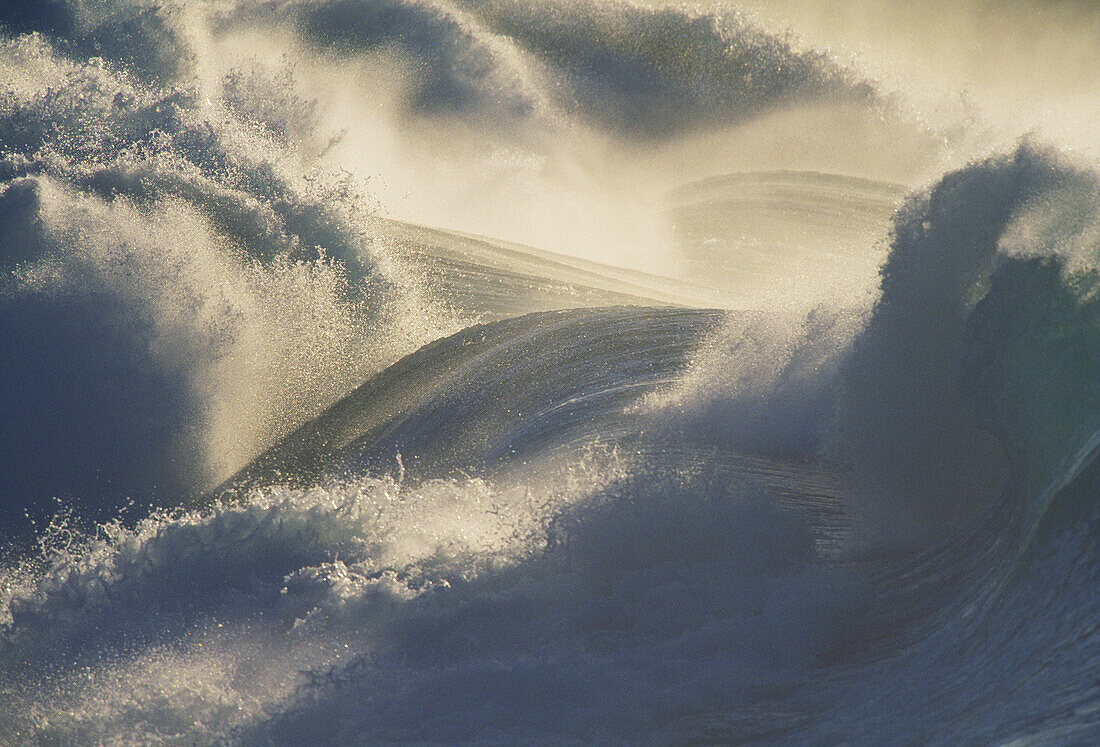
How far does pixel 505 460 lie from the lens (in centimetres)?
441

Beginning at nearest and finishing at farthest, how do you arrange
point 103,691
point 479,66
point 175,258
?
point 103,691 < point 175,258 < point 479,66

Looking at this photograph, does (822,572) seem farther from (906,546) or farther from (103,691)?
(103,691)

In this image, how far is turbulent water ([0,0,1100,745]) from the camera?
273 centimetres

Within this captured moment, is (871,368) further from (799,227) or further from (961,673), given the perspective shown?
(799,227)

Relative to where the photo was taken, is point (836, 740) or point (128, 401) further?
point (128, 401)

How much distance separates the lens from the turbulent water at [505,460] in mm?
2730

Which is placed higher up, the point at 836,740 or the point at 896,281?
the point at 896,281

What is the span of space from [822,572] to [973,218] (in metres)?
1.67

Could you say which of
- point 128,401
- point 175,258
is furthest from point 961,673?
point 175,258

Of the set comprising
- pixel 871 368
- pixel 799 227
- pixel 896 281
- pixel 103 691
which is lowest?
pixel 103 691

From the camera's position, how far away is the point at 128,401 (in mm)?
4820

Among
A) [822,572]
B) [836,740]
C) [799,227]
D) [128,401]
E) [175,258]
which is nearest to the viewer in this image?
[836,740]

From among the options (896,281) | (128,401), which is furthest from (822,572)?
(128,401)

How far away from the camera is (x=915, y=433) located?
3688mm
